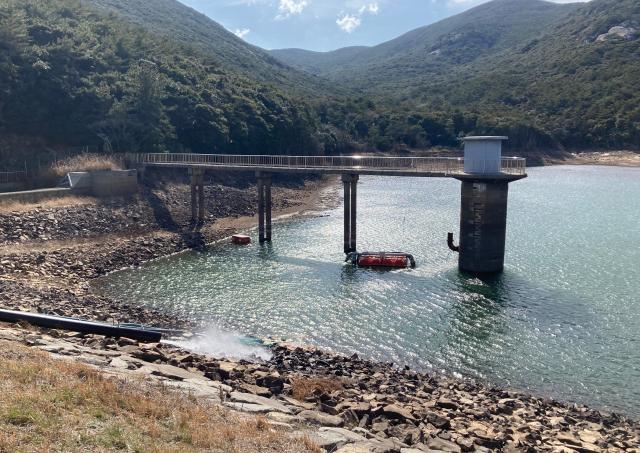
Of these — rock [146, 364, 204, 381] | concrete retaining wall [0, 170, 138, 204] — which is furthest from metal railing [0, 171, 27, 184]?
rock [146, 364, 204, 381]

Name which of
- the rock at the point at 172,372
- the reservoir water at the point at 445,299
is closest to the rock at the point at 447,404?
the reservoir water at the point at 445,299

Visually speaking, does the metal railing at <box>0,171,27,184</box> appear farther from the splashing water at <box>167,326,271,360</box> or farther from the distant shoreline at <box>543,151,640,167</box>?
the distant shoreline at <box>543,151,640,167</box>

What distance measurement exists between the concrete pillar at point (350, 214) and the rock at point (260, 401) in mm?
29490

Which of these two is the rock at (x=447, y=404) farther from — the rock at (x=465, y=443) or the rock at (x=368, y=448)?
the rock at (x=368, y=448)

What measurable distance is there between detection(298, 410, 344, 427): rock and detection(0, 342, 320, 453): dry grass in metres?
1.84

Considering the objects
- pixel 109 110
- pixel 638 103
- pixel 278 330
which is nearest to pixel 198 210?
pixel 109 110

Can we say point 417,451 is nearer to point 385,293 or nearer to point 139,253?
point 385,293

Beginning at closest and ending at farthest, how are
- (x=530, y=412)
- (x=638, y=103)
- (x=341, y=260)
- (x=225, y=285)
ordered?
(x=530, y=412) < (x=225, y=285) < (x=341, y=260) < (x=638, y=103)

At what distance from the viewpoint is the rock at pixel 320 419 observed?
15.9 metres

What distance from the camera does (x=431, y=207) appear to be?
7100cm

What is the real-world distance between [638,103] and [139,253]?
12744 centimetres

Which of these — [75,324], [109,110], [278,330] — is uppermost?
[109,110]

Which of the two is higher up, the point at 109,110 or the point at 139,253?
the point at 109,110

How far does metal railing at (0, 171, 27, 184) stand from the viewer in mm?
52000
